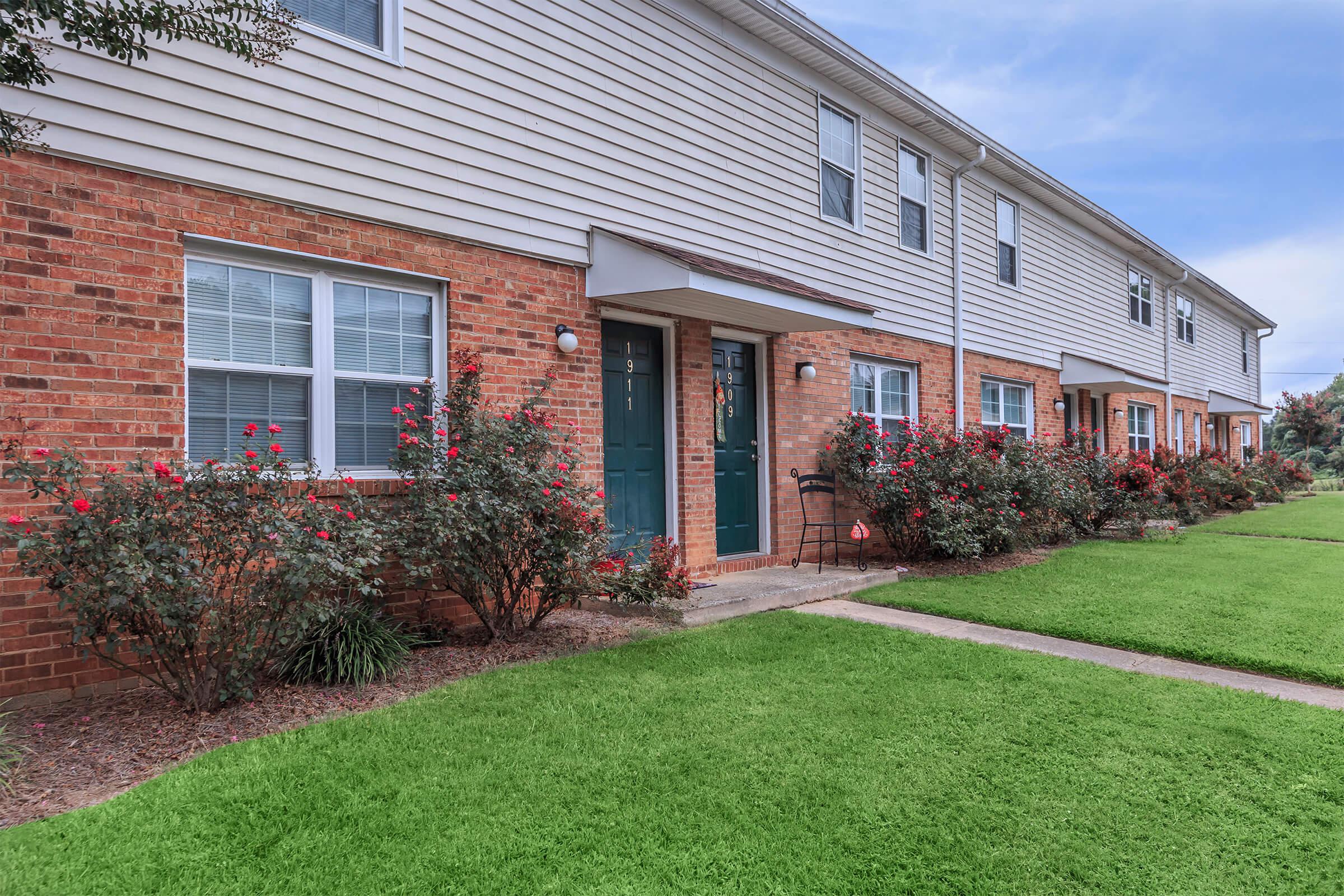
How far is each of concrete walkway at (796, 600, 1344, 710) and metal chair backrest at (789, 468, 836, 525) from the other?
1900 millimetres

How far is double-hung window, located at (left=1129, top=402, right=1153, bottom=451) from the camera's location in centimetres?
1817

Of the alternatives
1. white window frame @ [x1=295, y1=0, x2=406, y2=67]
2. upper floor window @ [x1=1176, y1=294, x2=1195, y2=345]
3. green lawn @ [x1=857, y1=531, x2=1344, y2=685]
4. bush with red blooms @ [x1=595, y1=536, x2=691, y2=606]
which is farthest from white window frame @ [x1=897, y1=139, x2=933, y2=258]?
upper floor window @ [x1=1176, y1=294, x2=1195, y2=345]

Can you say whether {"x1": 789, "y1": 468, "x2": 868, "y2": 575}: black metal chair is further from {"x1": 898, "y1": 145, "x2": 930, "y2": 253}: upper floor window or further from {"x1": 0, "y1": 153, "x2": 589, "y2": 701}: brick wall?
{"x1": 0, "y1": 153, "x2": 589, "y2": 701}: brick wall

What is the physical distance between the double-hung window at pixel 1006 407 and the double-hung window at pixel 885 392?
1.82 metres

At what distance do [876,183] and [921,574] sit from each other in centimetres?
503

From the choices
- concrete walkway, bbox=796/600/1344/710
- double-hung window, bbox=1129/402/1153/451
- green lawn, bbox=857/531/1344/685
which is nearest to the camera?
concrete walkway, bbox=796/600/1344/710

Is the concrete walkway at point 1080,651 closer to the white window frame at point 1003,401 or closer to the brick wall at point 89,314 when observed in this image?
the brick wall at point 89,314

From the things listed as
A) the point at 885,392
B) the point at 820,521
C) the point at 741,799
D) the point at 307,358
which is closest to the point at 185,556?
the point at 307,358

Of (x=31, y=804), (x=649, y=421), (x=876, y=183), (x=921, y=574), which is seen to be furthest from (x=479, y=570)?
(x=876, y=183)

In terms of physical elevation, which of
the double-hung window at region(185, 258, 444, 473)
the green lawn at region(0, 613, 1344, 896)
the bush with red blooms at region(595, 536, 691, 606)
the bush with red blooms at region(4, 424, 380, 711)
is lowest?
the green lawn at region(0, 613, 1344, 896)

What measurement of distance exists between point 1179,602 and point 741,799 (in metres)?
5.53

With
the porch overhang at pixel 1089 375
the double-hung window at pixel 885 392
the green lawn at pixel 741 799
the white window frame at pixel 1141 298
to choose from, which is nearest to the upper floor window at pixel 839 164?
the double-hung window at pixel 885 392

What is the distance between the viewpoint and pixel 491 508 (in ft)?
16.3

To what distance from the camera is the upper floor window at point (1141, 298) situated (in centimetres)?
1805
